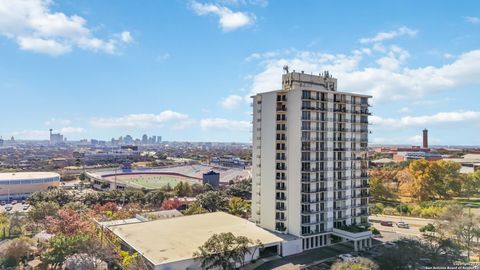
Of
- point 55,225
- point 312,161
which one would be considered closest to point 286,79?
point 312,161

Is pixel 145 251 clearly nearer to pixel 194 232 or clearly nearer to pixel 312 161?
pixel 194 232

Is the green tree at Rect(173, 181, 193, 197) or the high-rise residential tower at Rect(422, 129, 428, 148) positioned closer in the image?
the green tree at Rect(173, 181, 193, 197)

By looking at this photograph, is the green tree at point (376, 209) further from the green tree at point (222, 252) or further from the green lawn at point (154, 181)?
the green lawn at point (154, 181)

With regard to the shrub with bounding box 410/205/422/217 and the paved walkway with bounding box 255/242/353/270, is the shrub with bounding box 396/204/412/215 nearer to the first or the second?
the shrub with bounding box 410/205/422/217

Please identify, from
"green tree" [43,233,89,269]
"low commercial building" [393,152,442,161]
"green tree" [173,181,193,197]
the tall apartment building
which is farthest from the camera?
"low commercial building" [393,152,442,161]

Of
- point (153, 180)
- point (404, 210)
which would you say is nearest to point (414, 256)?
point (404, 210)

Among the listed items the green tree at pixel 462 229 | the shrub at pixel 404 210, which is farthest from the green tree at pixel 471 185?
the green tree at pixel 462 229

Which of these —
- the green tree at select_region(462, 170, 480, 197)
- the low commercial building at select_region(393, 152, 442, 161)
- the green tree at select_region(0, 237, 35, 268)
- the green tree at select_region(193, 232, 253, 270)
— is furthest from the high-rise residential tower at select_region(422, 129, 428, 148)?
the green tree at select_region(0, 237, 35, 268)
